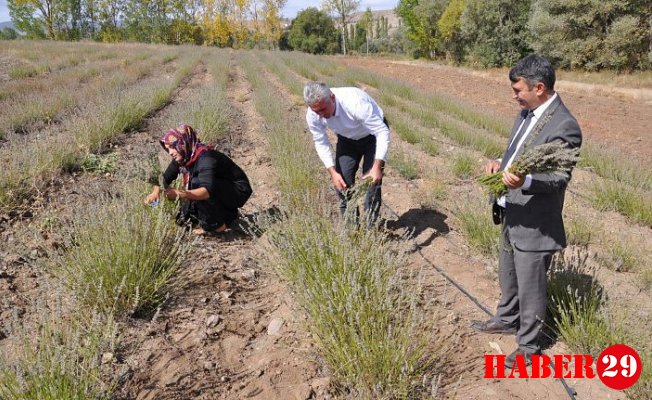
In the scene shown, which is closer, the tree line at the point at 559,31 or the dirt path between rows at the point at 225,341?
the dirt path between rows at the point at 225,341

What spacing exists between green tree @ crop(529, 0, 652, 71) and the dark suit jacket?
20395mm

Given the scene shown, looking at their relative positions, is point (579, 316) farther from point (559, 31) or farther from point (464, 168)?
point (559, 31)

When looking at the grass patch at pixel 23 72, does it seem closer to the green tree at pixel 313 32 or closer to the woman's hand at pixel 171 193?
the woman's hand at pixel 171 193

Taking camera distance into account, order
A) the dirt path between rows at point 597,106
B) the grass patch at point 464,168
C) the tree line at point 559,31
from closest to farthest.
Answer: the grass patch at point 464,168 → the dirt path between rows at point 597,106 → the tree line at point 559,31

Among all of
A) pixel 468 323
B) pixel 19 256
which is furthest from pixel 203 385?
pixel 19 256

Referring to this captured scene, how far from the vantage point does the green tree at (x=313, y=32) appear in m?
43.2

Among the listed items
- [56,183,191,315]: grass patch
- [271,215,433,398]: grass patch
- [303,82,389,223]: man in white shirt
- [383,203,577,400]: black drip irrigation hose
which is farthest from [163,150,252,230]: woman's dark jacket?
[383,203,577,400]: black drip irrigation hose

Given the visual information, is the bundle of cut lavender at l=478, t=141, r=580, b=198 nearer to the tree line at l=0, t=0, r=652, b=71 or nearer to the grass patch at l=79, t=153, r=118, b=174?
the grass patch at l=79, t=153, r=118, b=174

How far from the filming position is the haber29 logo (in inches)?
84.9

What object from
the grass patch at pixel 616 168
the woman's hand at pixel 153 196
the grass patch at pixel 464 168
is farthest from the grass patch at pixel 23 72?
the grass patch at pixel 616 168

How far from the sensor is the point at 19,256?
3182 millimetres

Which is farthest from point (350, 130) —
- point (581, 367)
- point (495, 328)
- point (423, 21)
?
point (423, 21)

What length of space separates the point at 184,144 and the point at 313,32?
1712 inches

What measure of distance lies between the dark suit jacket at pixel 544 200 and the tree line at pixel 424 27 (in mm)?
19665
